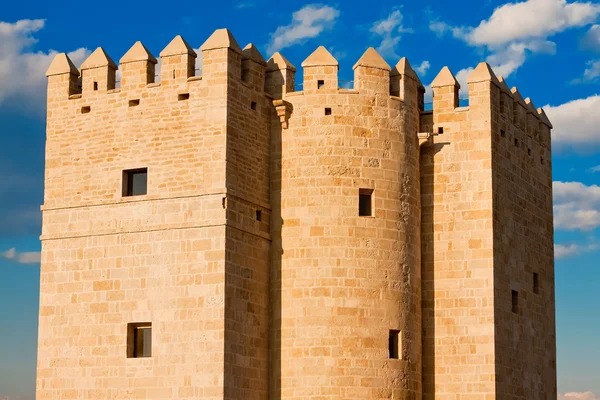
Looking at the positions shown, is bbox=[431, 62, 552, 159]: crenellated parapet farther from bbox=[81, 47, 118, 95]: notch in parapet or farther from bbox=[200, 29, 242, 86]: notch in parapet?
bbox=[81, 47, 118, 95]: notch in parapet

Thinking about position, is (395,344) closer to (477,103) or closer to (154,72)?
(477,103)

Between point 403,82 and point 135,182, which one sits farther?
point 403,82

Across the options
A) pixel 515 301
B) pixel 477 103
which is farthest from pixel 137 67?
pixel 515 301

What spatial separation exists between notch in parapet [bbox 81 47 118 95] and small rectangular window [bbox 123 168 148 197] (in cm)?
228

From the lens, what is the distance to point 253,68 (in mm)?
28438

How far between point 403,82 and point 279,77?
3103 millimetres

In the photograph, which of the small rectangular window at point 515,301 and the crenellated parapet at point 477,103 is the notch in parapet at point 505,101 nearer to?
the crenellated parapet at point 477,103

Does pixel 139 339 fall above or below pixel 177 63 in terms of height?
below

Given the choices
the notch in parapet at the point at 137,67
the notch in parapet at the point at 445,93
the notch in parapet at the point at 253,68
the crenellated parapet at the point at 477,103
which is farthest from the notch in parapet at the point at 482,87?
the notch in parapet at the point at 137,67

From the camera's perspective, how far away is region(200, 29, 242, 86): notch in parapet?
27109 millimetres

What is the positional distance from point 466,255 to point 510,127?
401cm

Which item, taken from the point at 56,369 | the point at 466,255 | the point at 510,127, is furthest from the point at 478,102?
the point at 56,369

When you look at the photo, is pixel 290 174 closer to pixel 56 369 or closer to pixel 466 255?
pixel 466 255

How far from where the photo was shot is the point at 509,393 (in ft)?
95.6
